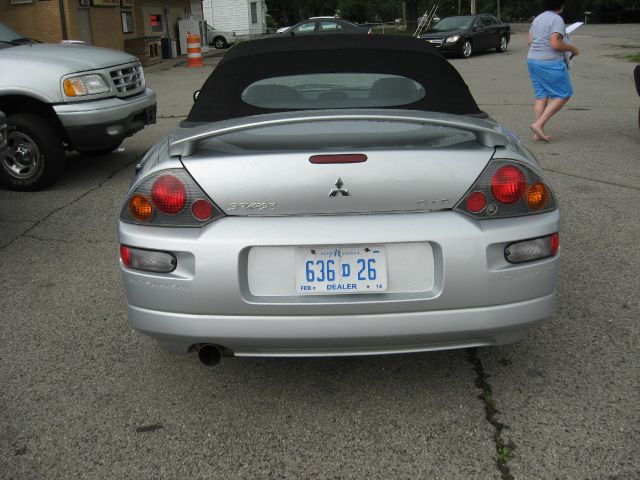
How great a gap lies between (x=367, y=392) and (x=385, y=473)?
0.59 m

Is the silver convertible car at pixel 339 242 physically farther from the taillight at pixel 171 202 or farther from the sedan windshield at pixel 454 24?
the sedan windshield at pixel 454 24

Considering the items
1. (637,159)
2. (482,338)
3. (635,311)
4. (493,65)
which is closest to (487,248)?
(482,338)

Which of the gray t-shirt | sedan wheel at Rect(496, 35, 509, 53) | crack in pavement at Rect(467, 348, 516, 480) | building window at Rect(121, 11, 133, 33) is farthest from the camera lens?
sedan wheel at Rect(496, 35, 509, 53)

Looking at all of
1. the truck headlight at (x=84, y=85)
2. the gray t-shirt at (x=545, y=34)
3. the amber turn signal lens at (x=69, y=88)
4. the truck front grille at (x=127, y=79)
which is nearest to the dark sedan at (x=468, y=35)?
the gray t-shirt at (x=545, y=34)

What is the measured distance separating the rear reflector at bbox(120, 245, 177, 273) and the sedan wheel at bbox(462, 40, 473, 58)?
2421 centimetres

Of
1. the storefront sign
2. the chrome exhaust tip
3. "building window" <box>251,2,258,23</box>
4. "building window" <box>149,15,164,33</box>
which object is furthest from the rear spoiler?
"building window" <box>251,2,258,23</box>

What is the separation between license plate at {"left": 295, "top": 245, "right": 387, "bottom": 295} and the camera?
2.59 meters

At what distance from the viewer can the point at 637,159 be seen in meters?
7.77

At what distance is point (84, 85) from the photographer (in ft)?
22.7

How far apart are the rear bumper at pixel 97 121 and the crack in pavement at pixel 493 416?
16.0ft

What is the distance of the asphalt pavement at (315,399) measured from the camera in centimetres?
256

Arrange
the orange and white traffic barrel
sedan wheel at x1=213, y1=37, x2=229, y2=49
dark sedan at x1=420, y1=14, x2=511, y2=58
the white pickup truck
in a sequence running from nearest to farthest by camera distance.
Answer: the white pickup truck, the orange and white traffic barrel, dark sedan at x1=420, y1=14, x2=511, y2=58, sedan wheel at x1=213, y1=37, x2=229, y2=49

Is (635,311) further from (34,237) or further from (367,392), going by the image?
(34,237)

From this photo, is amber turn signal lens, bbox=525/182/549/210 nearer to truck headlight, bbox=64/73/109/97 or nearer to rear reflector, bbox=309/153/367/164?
rear reflector, bbox=309/153/367/164
